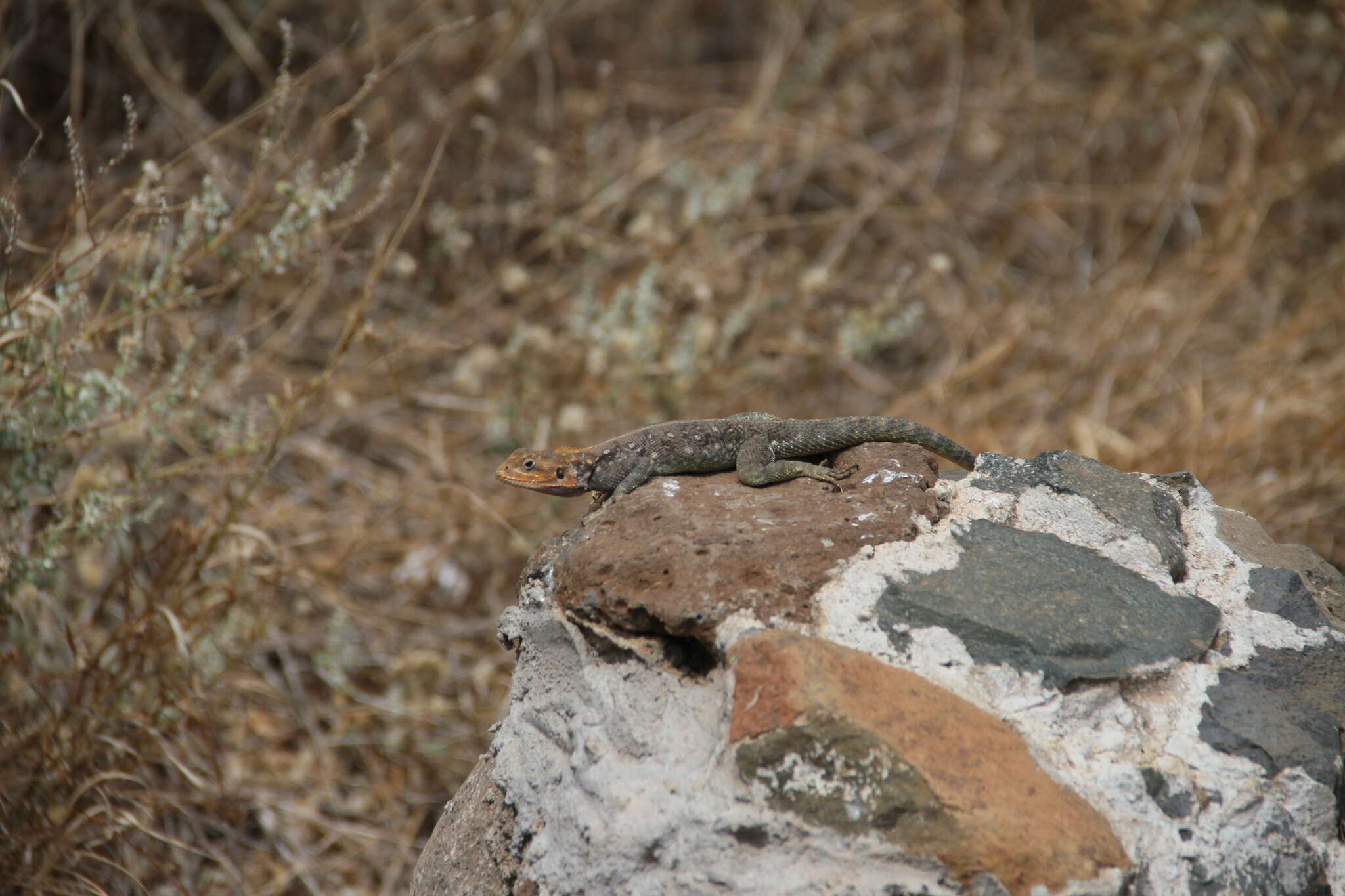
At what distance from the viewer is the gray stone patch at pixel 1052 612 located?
2146 millimetres

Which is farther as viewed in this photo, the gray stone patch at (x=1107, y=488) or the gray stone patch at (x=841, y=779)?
the gray stone patch at (x=1107, y=488)

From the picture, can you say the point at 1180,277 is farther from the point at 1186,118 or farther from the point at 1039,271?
the point at 1186,118

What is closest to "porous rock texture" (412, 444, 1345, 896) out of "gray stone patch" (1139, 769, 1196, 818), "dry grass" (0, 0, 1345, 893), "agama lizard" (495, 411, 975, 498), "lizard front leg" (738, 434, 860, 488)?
"gray stone patch" (1139, 769, 1196, 818)

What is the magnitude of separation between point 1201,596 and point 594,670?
1401 mm

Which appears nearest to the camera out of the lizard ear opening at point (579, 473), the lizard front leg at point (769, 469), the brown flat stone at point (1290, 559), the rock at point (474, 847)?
the rock at point (474, 847)

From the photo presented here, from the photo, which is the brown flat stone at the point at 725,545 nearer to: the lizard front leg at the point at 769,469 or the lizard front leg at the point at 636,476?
the lizard front leg at the point at 769,469

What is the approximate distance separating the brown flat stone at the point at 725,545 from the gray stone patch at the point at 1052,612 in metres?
0.17

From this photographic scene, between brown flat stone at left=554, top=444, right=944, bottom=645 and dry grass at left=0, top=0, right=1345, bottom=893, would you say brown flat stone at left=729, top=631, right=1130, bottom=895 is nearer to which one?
brown flat stone at left=554, top=444, right=944, bottom=645

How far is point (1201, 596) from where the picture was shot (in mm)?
2404

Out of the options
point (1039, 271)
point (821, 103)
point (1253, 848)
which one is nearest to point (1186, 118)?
point (1039, 271)

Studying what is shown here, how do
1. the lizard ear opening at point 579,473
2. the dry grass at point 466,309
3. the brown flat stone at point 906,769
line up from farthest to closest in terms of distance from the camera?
1. the dry grass at point 466,309
2. the lizard ear opening at point 579,473
3. the brown flat stone at point 906,769

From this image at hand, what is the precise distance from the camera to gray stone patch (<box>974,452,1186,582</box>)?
252cm

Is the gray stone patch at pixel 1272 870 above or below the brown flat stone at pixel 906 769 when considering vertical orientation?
below

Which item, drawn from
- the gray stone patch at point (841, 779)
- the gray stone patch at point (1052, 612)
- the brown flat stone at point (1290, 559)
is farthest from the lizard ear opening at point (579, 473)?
the brown flat stone at point (1290, 559)
